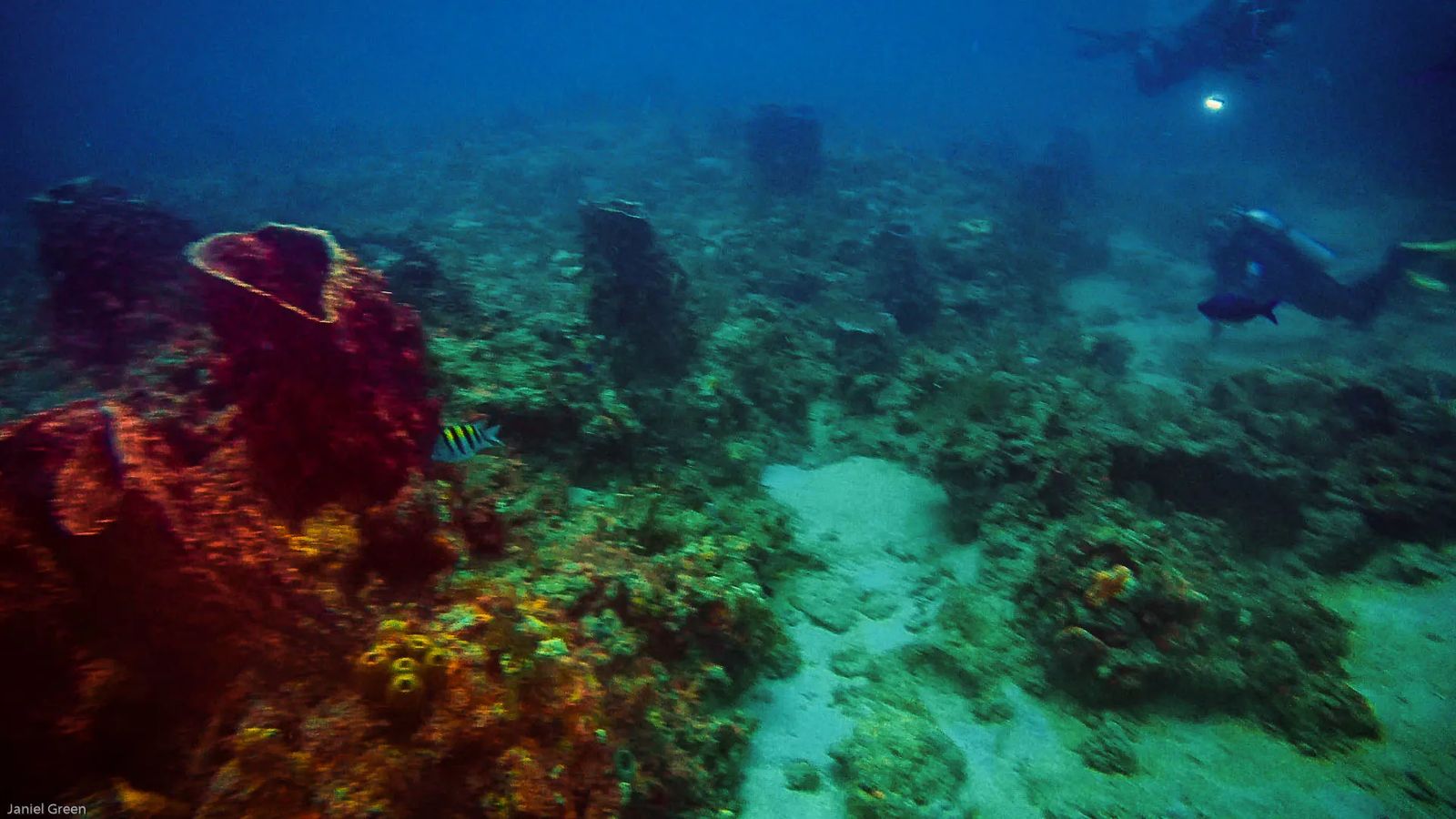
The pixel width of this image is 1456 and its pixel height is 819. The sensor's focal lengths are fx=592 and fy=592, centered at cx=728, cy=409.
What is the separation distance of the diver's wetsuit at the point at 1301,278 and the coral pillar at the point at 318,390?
703 inches

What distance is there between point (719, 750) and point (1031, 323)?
1250 cm

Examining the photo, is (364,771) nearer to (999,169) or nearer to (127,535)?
(127,535)

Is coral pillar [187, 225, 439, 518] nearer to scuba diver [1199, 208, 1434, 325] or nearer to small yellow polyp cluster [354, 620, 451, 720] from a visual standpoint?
small yellow polyp cluster [354, 620, 451, 720]

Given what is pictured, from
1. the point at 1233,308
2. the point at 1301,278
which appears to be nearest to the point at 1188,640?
the point at 1233,308

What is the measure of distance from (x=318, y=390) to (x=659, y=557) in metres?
2.46

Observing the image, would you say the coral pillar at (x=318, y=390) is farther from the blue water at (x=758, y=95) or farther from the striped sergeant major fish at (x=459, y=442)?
the blue water at (x=758, y=95)

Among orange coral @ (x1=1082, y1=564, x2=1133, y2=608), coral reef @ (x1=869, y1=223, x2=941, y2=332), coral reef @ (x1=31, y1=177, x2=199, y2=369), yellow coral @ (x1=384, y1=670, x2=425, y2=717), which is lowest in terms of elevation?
coral reef @ (x1=869, y1=223, x2=941, y2=332)

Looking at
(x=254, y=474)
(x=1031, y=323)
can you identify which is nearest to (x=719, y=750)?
(x=254, y=474)

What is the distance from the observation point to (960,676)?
15.6 ft

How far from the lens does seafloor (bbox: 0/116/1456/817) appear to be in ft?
8.61

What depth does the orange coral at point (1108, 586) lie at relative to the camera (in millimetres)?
4703

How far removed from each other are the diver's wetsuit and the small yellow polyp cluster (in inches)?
713

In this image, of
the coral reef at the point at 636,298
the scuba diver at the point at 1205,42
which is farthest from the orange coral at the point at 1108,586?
the scuba diver at the point at 1205,42

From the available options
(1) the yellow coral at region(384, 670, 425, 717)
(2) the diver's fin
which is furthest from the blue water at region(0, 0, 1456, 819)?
(2) the diver's fin
